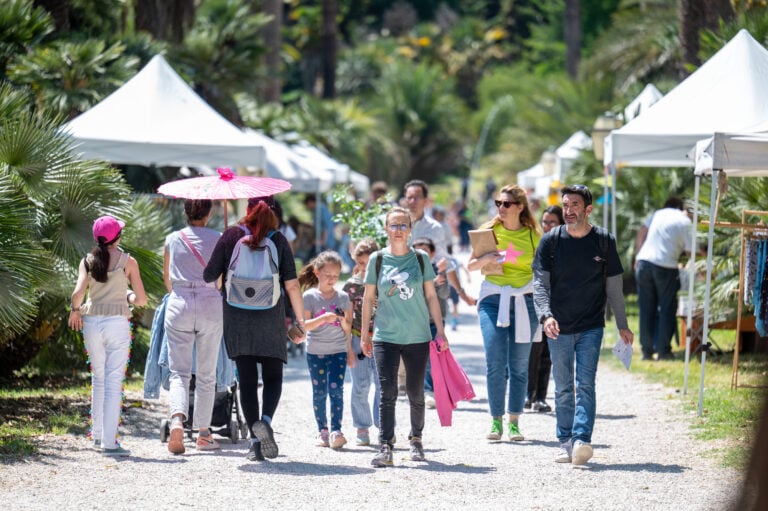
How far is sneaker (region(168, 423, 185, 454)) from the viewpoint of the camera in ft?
25.8

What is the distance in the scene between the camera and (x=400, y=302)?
25.0ft

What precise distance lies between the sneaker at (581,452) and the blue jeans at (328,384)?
1715 millimetres

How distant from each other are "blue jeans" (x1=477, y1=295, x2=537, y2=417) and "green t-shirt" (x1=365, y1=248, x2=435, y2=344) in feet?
3.30

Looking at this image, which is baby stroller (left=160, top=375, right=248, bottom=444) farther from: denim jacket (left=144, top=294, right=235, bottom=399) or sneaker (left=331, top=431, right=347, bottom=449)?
sneaker (left=331, top=431, right=347, bottom=449)

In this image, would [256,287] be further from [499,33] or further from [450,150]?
[499,33]

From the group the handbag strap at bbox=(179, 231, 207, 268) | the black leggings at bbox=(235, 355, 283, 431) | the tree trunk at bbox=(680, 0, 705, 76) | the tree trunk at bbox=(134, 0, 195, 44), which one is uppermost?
the tree trunk at bbox=(134, 0, 195, 44)

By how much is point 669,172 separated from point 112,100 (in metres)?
9.38

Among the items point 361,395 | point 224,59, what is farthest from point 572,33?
point 361,395

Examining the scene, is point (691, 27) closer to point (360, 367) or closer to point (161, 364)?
point (360, 367)

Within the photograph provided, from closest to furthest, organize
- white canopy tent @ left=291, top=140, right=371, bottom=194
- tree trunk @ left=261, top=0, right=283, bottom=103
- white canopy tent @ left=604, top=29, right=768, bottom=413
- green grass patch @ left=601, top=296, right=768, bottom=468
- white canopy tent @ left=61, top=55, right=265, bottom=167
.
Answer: green grass patch @ left=601, top=296, right=768, bottom=468 < white canopy tent @ left=604, top=29, right=768, bottom=413 < white canopy tent @ left=61, top=55, right=265, bottom=167 < white canopy tent @ left=291, top=140, right=371, bottom=194 < tree trunk @ left=261, top=0, right=283, bottom=103

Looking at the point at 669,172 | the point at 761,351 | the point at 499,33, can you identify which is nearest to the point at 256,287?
the point at 761,351

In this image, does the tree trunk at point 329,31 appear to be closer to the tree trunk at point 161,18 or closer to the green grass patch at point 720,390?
the tree trunk at point 161,18

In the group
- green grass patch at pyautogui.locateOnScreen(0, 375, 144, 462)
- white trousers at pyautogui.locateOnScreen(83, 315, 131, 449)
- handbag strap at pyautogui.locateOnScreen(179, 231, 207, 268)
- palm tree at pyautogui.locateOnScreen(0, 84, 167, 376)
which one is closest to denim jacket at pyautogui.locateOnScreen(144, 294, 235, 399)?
white trousers at pyautogui.locateOnScreen(83, 315, 131, 449)

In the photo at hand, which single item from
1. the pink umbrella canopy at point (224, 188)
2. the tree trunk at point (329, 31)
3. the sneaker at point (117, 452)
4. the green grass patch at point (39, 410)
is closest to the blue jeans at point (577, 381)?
the pink umbrella canopy at point (224, 188)
